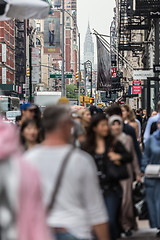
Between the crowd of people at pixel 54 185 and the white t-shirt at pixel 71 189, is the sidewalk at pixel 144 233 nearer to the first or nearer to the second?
the crowd of people at pixel 54 185

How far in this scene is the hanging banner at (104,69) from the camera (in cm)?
3128

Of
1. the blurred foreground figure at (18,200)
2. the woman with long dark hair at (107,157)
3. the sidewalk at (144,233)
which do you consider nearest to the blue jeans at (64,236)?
the blurred foreground figure at (18,200)

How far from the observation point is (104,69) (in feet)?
103

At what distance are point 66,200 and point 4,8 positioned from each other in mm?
7179

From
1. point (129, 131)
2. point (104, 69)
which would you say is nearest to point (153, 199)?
point (129, 131)

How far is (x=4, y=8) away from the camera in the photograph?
34.7ft

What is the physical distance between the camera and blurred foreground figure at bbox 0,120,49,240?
2.96m

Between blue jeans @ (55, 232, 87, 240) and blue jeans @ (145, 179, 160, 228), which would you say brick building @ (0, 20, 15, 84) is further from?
blue jeans @ (55, 232, 87, 240)

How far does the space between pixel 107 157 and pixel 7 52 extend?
10186 centimetres

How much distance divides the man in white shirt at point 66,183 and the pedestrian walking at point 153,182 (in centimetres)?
449

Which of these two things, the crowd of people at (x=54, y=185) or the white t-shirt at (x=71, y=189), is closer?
the crowd of people at (x=54, y=185)

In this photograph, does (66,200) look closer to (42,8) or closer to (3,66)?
(42,8)

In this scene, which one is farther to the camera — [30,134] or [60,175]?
[30,134]

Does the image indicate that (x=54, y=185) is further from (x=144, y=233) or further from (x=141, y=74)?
(x=141, y=74)
